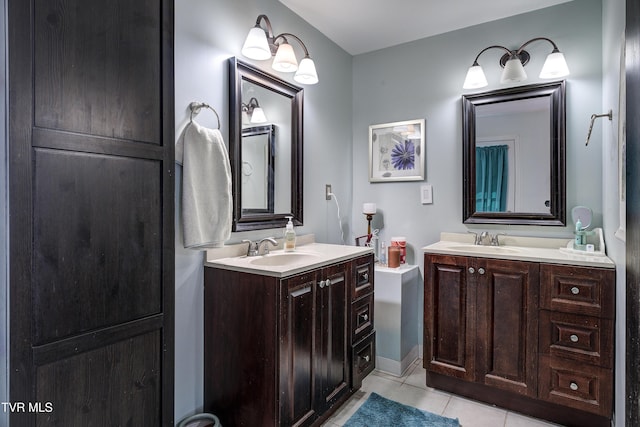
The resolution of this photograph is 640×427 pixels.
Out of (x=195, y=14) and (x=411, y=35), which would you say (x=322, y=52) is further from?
(x=195, y=14)

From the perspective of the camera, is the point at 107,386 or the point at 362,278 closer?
the point at 107,386

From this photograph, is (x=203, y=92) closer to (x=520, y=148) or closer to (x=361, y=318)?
(x=361, y=318)

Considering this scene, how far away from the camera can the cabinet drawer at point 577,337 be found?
5.73ft

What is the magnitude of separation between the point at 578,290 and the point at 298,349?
1.54 metres

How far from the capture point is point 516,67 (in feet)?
7.29

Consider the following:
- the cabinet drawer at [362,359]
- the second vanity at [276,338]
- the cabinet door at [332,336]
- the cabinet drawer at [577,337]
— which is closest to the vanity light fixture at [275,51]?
the second vanity at [276,338]

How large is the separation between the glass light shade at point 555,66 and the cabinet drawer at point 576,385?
175 cm

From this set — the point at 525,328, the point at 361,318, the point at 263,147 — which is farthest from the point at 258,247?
the point at 525,328

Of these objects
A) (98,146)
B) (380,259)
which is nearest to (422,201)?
(380,259)

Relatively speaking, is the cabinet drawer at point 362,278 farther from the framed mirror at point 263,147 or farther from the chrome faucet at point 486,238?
the chrome faucet at point 486,238

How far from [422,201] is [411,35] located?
1335 millimetres

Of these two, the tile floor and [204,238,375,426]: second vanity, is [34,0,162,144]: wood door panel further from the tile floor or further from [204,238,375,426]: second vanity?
the tile floor

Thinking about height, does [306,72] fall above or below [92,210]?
above

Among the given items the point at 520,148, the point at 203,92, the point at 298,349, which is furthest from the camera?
the point at 520,148
